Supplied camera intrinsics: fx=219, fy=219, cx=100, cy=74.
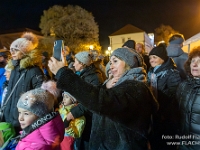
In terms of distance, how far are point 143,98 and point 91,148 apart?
78 centimetres

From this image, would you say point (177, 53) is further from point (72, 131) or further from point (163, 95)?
point (72, 131)

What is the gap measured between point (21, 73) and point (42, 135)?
5.34 ft

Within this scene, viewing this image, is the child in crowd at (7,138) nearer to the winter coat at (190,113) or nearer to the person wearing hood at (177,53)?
the winter coat at (190,113)

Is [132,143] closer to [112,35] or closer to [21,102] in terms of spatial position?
[21,102]

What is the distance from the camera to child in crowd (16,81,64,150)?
222cm

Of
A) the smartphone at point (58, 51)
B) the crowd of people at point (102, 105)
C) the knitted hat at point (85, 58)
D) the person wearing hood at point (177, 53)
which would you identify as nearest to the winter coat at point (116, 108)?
the crowd of people at point (102, 105)

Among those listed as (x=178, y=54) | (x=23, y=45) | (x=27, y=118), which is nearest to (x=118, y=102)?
(x=27, y=118)

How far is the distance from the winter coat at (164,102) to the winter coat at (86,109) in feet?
3.27

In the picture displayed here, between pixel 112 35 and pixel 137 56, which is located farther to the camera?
pixel 112 35

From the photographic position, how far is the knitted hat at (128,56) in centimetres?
219

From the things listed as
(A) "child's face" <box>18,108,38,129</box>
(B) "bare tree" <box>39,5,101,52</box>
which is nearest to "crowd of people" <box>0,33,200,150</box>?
(A) "child's face" <box>18,108,38,129</box>

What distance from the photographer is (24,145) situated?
2223mm

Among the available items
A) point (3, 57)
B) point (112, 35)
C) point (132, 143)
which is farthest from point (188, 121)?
point (112, 35)

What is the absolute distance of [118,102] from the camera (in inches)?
71.3
